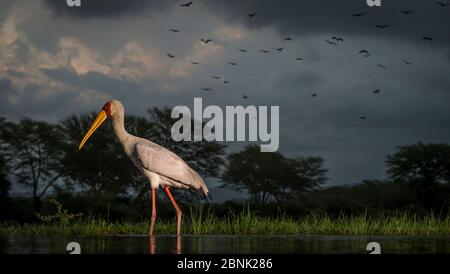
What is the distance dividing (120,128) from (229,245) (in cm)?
452

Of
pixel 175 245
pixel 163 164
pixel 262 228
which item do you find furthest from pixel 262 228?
pixel 175 245

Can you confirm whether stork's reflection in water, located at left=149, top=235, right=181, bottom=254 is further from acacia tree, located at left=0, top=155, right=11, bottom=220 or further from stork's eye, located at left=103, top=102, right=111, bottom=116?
acacia tree, located at left=0, top=155, right=11, bottom=220

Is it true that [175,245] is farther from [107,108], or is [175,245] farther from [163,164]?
[107,108]

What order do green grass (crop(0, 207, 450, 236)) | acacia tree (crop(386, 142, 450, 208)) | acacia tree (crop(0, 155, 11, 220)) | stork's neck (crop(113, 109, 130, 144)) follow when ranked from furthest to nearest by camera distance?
acacia tree (crop(386, 142, 450, 208)) < acacia tree (crop(0, 155, 11, 220)) < green grass (crop(0, 207, 450, 236)) < stork's neck (crop(113, 109, 130, 144))

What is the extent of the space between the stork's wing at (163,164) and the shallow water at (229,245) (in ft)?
4.51

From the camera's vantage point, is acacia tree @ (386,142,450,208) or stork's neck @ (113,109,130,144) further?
acacia tree @ (386,142,450,208)

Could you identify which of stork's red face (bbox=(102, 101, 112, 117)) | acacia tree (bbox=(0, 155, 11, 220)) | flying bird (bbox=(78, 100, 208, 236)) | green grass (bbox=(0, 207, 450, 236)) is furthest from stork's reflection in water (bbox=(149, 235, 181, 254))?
acacia tree (bbox=(0, 155, 11, 220))

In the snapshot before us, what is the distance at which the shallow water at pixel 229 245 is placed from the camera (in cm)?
1068

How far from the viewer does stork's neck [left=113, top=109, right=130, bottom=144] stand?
1493cm

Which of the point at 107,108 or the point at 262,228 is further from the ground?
the point at 107,108

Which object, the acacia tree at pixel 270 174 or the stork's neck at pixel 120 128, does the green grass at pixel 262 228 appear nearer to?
the stork's neck at pixel 120 128

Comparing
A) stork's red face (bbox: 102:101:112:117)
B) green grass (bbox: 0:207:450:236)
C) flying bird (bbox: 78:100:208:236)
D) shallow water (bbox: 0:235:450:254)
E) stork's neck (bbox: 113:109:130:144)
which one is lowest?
shallow water (bbox: 0:235:450:254)

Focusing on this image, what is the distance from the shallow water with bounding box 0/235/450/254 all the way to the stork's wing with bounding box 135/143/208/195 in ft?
4.51

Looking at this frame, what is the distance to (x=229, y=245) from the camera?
38.5 ft
